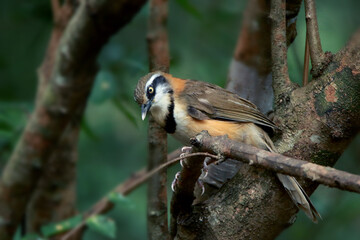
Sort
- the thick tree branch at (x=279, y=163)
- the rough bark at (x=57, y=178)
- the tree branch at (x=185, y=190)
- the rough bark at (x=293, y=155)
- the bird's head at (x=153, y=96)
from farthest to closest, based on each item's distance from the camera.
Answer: the rough bark at (x=57, y=178)
the bird's head at (x=153, y=96)
the rough bark at (x=293, y=155)
the tree branch at (x=185, y=190)
the thick tree branch at (x=279, y=163)

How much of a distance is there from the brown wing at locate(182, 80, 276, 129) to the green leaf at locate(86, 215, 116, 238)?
3.36ft

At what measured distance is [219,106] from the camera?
3.12 metres

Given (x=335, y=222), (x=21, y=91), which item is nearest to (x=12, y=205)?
(x=21, y=91)

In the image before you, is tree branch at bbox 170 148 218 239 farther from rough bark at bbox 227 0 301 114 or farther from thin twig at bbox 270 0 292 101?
rough bark at bbox 227 0 301 114

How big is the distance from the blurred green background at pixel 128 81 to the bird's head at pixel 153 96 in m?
0.54

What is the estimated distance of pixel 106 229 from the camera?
3490mm

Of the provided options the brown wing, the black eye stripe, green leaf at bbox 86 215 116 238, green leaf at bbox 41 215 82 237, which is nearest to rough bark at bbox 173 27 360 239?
the brown wing

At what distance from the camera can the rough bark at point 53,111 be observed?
3.96m

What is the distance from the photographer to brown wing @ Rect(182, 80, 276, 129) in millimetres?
3012

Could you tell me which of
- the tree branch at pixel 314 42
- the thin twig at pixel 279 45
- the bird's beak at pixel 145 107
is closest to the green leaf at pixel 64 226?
the bird's beak at pixel 145 107

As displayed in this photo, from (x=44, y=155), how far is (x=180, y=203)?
82.5 inches

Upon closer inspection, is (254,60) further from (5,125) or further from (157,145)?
(5,125)

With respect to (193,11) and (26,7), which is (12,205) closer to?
(26,7)

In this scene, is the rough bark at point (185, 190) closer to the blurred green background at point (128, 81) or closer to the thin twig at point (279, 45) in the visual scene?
the thin twig at point (279, 45)
